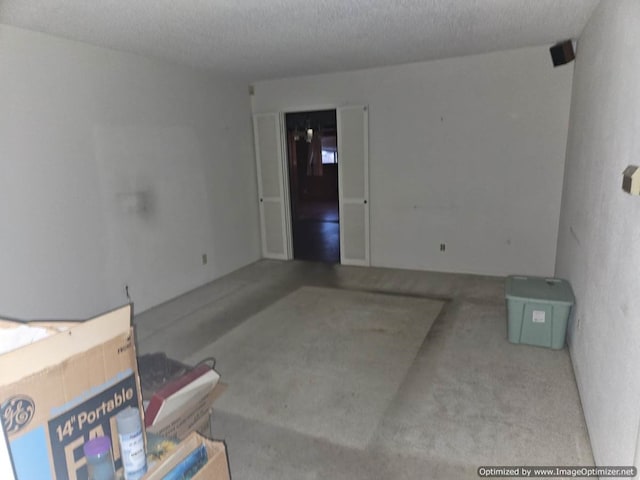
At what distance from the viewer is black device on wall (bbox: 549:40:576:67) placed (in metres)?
3.96

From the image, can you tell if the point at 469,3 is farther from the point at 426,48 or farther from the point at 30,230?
the point at 30,230

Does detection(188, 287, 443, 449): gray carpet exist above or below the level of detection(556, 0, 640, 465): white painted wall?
below

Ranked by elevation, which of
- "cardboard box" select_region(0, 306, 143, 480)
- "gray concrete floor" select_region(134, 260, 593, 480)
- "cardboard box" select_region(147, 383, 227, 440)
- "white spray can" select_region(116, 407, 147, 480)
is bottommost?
"gray concrete floor" select_region(134, 260, 593, 480)

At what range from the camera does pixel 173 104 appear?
4289 mm

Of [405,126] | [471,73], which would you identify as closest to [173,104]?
[405,126]

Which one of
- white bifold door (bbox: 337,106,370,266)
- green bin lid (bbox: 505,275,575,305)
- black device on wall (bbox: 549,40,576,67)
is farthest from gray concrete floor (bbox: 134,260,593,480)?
black device on wall (bbox: 549,40,576,67)

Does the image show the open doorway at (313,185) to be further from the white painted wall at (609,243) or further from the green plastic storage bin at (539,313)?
the white painted wall at (609,243)

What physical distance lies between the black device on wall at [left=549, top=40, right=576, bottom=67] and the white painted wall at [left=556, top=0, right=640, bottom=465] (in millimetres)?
751

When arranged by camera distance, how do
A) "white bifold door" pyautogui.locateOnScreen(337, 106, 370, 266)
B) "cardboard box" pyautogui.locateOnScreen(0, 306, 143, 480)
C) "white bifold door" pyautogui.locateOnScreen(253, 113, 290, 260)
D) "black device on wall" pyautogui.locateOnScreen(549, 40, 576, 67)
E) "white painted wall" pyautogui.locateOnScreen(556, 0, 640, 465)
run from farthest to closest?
1. "white bifold door" pyautogui.locateOnScreen(253, 113, 290, 260)
2. "white bifold door" pyautogui.locateOnScreen(337, 106, 370, 266)
3. "black device on wall" pyautogui.locateOnScreen(549, 40, 576, 67)
4. "white painted wall" pyautogui.locateOnScreen(556, 0, 640, 465)
5. "cardboard box" pyautogui.locateOnScreen(0, 306, 143, 480)

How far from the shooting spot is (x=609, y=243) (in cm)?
204

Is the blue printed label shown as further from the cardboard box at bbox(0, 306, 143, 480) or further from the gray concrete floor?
the gray concrete floor

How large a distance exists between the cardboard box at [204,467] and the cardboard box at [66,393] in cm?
13

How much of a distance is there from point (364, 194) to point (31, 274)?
3.64 meters

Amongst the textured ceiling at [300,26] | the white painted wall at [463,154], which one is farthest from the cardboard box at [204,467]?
the white painted wall at [463,154]
